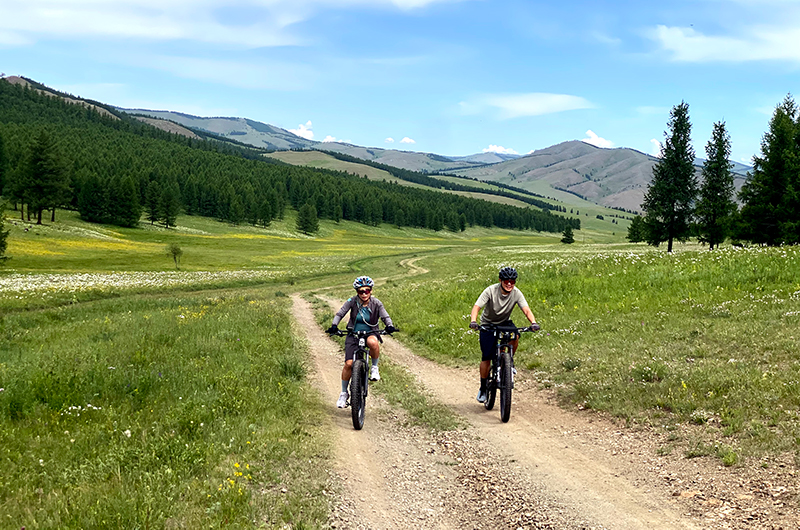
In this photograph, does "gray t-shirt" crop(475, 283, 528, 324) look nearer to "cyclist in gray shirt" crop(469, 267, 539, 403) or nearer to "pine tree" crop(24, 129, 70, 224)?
"cyclist in gray shirt" crop(469, 267, 539, 403)

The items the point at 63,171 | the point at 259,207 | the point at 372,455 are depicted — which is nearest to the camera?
the point at 372,455

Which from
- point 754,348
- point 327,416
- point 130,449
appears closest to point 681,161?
point 754,348

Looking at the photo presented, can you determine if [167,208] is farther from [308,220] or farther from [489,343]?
[489,343]

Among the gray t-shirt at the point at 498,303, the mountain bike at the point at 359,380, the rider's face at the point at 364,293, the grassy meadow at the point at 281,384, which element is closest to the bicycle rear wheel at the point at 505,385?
the gray t-shirt at the point at 498,303

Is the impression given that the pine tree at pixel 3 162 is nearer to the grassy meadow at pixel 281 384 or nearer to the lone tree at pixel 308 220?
the lone tree at pixel 308 220

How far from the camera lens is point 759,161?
44375mm

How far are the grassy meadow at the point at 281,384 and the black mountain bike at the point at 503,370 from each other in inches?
57.9

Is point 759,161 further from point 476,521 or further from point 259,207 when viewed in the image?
point 259,207

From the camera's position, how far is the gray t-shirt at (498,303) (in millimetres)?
10188

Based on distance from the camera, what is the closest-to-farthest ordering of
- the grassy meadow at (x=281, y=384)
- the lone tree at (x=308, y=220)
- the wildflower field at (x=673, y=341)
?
the grassy meadow at (x=281, y=384) → the wildflower field at (x=673, y=341) → the lone tree at (x=308, y=220)

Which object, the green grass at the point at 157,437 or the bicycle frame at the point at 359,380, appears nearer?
the green grass at the point at 157,437

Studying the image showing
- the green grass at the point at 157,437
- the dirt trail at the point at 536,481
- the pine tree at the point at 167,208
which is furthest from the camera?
the pine tree at the point at 167,208

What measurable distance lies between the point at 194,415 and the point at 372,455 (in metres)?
3.19

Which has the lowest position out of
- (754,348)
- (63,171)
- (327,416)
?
(327,416)
